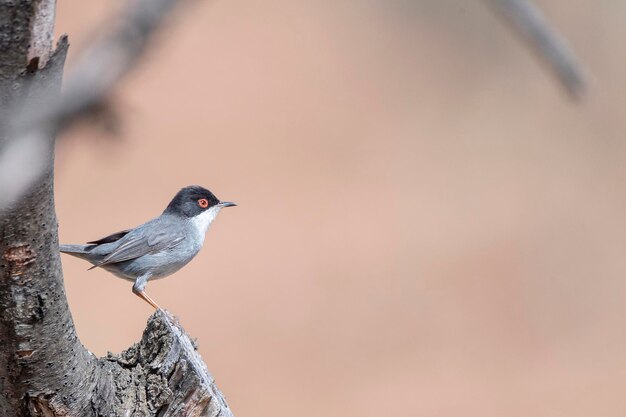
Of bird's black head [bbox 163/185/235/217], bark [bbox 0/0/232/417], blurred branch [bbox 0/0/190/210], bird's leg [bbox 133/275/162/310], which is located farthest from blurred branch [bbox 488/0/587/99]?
bird's black head [bbox 163/185/235/217]

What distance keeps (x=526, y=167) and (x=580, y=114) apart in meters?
1.96

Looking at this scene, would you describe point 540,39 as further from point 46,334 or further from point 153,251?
point 153,251

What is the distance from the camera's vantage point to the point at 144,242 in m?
6.16

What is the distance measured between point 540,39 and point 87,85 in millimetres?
615

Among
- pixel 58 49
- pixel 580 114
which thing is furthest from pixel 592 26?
pixel 58 49

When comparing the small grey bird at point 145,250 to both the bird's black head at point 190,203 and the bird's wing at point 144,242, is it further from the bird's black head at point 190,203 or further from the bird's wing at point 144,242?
the bird's black head at point 190,203

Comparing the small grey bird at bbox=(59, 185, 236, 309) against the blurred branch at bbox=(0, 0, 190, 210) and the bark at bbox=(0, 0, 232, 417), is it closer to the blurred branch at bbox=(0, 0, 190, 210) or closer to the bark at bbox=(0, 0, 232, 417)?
the bark at bbox=(0, 0, 232, 417)

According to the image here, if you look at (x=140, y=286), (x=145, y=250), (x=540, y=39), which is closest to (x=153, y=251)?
(x=145, y=250)

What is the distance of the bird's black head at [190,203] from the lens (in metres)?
6.79

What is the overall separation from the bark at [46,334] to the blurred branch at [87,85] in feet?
0.10

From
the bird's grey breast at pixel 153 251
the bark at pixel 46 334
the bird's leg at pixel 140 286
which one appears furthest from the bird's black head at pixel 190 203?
the bark at pixel 46 334

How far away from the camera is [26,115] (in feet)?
3.77

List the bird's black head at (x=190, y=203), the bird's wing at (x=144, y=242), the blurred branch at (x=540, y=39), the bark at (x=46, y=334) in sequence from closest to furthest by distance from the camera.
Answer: the blurred branch at (x=540, y=39) → the bark at (x=46, y=334) → the bird's wing at (x=144, y=242) → the bird's black head at (x=190, y=203)

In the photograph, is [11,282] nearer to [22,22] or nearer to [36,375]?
[36,375]
